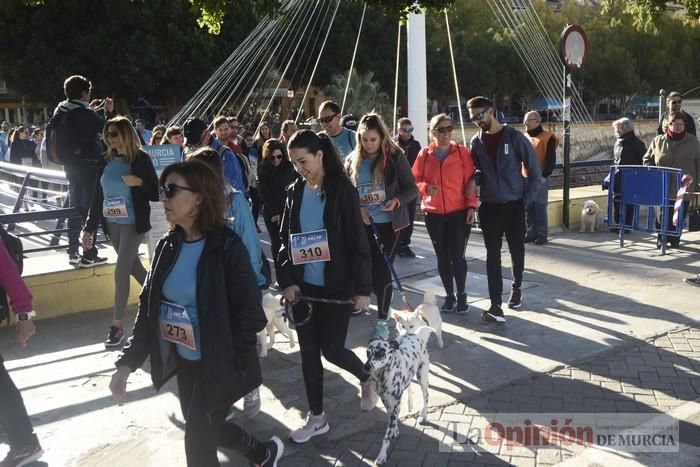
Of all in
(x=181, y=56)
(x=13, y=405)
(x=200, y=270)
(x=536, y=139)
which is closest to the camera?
(x=200, y=270)

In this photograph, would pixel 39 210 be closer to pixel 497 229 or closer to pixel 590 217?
pixel 497 229

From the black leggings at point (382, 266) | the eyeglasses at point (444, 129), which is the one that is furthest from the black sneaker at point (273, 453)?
the eyeglasses at point (444, 129)

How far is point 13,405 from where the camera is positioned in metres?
4.18

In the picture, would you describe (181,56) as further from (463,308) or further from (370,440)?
(370,440)

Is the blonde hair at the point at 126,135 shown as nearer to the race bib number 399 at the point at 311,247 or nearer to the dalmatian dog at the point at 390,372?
the race bib number 399 at the point at 311,247

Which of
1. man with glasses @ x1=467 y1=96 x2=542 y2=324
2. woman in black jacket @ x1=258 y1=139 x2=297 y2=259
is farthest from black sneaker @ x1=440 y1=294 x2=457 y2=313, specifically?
woman in black jacket @ x1=258 y1=139 x2=297 y2=259

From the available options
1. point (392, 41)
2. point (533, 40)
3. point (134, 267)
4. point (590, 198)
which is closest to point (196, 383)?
point (134, 267)

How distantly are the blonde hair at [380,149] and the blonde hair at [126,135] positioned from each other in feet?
6.33

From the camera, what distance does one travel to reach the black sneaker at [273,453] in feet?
13.0

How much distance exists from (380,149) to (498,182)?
122 centimetres

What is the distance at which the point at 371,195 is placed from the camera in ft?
21.5

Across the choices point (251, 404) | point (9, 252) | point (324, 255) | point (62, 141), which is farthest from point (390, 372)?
point (62, 141)

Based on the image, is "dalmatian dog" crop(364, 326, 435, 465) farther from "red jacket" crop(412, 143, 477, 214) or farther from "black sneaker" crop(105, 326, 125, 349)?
"black sneaker" crop(105, 326, 125, 349)

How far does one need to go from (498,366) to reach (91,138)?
17.0 feet
